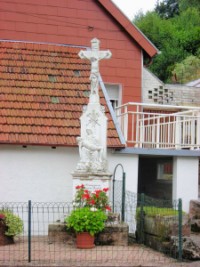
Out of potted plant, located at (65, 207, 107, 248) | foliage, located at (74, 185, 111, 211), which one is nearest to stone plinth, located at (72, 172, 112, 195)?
foliage, located at (74, 185, 111, 211)

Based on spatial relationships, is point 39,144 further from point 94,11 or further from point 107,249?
point 94,11

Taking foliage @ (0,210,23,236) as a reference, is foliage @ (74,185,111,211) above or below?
above

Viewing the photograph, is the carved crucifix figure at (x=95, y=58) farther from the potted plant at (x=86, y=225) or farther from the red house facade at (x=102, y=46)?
the potted plant at (x=86, y=225)

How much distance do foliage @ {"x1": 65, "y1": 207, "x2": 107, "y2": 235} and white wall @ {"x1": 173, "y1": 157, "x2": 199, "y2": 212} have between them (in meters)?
3.46

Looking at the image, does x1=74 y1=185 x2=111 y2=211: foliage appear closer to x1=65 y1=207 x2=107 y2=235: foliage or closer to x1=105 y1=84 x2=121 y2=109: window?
x1=65 y1=207 x2=107 y2=235: foliage

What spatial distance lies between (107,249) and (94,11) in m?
8.76

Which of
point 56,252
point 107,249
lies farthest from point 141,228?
point 56,252

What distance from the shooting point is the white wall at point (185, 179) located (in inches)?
551

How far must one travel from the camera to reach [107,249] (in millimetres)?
10852

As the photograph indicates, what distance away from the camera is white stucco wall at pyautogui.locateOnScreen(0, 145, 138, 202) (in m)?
12.9

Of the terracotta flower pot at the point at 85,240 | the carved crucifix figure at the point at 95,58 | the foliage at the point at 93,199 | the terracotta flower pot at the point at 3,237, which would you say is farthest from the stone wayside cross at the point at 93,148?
the terracotta flower pot at the point at 3,237

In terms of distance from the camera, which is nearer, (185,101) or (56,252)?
(56,252)

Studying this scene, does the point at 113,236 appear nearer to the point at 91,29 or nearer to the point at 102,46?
the point at 102,46

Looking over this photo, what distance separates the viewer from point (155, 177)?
1702 centimetres
